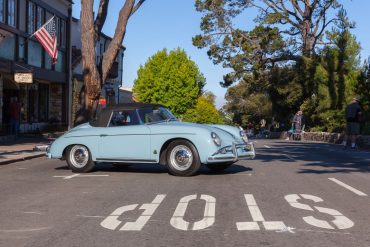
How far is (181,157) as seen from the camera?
1136 cm

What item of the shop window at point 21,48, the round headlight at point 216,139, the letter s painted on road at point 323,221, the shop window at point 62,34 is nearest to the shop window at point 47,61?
the shop window at point 62,34

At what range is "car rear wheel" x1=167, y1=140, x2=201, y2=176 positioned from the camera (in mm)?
11219

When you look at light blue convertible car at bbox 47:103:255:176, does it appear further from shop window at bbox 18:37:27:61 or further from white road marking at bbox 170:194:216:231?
shop window at bbox 18:37:27:61

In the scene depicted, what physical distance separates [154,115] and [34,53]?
611 inches

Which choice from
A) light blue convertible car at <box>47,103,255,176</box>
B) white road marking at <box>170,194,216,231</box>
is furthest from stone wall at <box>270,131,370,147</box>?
white road marking at <box>170,194,216,231</box>

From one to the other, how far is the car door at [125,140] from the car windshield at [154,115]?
16 centimetres

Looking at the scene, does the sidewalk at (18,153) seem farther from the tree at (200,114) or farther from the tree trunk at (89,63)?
the tree at (200,114)

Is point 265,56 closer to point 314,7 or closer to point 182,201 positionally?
point 314,7

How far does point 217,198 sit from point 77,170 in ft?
15.2

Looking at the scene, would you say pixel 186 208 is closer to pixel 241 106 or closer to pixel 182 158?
pixel 182 158

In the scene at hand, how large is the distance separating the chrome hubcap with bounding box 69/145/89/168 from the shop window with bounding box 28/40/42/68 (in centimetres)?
1417

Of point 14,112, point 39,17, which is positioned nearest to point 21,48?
point 39,17

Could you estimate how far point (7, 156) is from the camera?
50.8 feet

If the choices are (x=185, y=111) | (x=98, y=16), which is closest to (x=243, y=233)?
(x=98, y=16)
